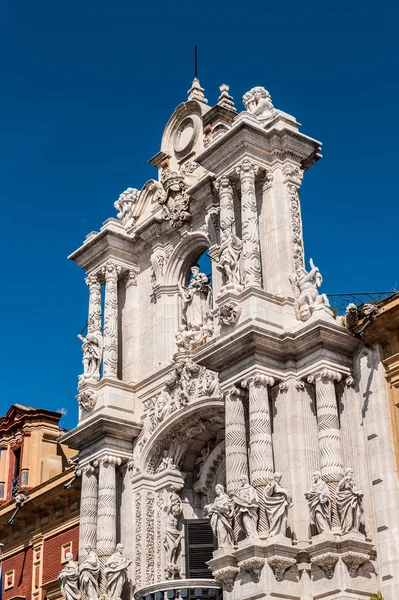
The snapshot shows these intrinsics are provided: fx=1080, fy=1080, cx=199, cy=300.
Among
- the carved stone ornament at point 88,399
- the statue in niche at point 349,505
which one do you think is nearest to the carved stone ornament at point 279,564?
the statue in niche at point 349,505

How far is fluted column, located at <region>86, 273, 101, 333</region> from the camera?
29841mm

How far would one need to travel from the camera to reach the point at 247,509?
21672mm

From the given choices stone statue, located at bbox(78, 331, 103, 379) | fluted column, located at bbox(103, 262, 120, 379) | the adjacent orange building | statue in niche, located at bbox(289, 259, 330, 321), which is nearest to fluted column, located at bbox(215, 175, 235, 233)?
statue in niche, located at bbox(289, 259, 330, 321)

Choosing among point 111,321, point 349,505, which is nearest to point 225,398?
point 349,505

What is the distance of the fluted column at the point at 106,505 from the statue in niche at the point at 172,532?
4.60ft

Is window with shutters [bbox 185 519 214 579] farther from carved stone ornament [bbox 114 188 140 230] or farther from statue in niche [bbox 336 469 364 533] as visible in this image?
carved stone ornament [bbox 114 188 140 230]

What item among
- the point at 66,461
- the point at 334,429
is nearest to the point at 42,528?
the point at 66,461

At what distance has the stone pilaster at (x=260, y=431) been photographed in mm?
22402

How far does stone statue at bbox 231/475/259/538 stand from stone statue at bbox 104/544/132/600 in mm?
5105

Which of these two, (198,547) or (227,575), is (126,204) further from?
(227,575)

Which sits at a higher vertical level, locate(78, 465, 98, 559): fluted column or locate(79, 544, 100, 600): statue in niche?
locate(78, 465, 98, 559): fluted column

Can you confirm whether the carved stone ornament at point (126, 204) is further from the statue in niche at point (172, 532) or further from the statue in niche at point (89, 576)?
the statue in niche at point (89, 576)

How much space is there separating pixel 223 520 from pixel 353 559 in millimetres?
2810

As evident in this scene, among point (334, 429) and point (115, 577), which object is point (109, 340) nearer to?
point (115, 577)
